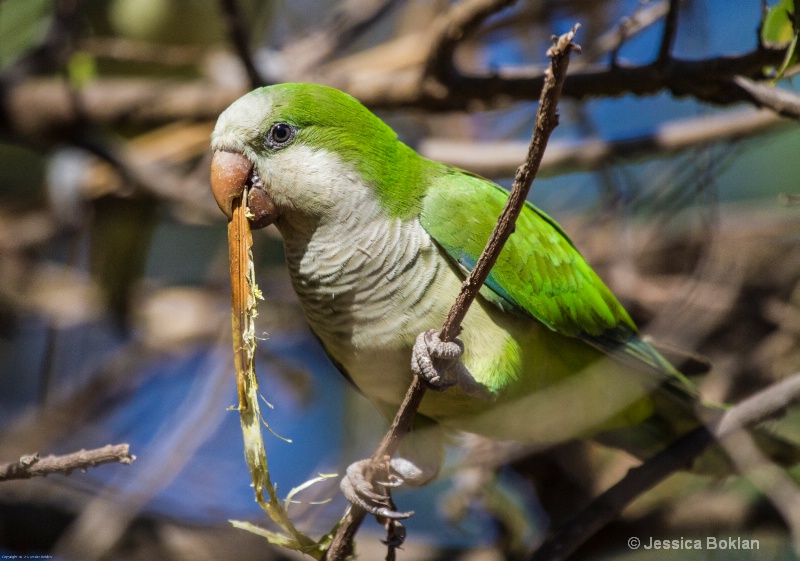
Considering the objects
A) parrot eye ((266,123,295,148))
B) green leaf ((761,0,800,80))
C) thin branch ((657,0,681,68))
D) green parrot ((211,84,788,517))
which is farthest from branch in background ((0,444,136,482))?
thin branch ((657,0,681,68))

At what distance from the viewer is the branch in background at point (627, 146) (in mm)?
2932

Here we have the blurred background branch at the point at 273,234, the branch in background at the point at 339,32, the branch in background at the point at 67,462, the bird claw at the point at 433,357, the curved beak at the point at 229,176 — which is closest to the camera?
the branch in background at the point at 67,462

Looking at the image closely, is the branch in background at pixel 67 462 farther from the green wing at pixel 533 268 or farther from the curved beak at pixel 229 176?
the green wing at pixel 533 268

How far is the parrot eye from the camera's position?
2.00m

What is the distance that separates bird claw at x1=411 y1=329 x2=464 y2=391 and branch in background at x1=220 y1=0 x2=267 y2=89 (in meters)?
1.44

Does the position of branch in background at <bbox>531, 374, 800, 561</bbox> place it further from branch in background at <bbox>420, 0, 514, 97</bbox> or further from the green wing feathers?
branch in background at <bbox>420, 0, 514, 97</bbox>

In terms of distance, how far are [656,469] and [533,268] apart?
70 cm

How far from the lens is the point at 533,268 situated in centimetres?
218

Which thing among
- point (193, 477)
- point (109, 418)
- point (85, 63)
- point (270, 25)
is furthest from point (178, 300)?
point (270, 25)

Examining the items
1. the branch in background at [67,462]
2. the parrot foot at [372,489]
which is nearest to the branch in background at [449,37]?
the parrot foot at [372,489]

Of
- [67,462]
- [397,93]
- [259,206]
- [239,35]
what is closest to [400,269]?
[259,206]

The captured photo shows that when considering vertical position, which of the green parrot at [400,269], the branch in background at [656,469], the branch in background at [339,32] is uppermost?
the branch in background at [339,32]

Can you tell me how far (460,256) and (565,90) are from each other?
78 cm

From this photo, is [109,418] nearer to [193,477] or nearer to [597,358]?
[193,477]
